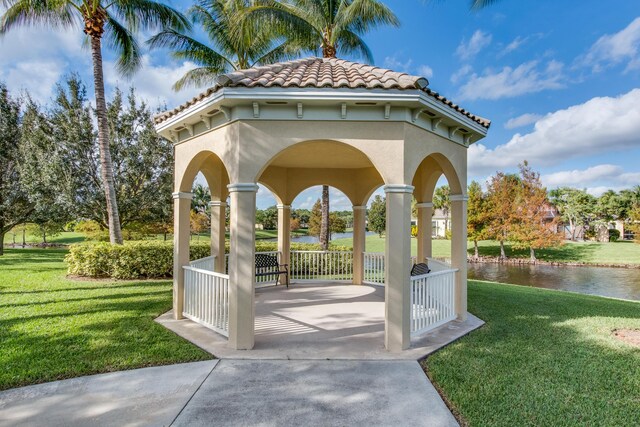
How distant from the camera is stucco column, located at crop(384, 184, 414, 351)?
4.65m

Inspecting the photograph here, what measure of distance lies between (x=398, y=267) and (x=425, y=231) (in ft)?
12.2

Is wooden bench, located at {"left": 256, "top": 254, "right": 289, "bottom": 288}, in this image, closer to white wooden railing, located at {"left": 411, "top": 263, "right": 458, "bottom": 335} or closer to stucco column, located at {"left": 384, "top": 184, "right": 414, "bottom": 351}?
white wooden railing, located at {"left": 411, "top": 263, "right": 458, "bottom": 335}

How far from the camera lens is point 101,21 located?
1023cm

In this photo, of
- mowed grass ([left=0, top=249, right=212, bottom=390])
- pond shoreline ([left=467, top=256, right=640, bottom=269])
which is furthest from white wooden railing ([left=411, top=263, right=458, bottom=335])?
pond shoreline ([left=467, top=256, right=640, bottom=269])

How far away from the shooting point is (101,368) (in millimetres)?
3994

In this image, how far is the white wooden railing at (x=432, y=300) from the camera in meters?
5.21

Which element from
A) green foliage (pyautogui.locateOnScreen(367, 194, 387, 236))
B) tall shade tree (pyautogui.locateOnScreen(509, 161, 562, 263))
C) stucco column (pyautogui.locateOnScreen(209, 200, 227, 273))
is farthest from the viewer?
green foliage (pyautogui.locateOnScreen(367, 194, 387, 236))

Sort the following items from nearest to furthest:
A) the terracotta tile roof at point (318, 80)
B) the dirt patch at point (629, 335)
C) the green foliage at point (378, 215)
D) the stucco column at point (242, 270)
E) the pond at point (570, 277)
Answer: the terracotta tile roof at point (318, 80) → the stucco column at point (242, 270) → the dirt patch at point (629, 335) → the pond at point (570, 277) → the green foliage at point (378, 215)

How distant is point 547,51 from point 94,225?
2820cm

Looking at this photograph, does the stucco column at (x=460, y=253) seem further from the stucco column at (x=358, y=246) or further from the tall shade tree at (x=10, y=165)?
the tall shade tree at (x=10, y=165)

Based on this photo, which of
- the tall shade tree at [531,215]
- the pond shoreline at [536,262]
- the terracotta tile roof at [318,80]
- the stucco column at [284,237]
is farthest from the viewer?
the tall shade tree at [531,215]

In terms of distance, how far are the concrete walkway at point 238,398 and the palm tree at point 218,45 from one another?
1133 centimetres

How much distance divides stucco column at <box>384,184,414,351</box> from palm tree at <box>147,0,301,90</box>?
9769 mm

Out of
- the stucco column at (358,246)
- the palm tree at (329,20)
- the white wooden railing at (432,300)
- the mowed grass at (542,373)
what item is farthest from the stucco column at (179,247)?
the palm tree at (329,20)
